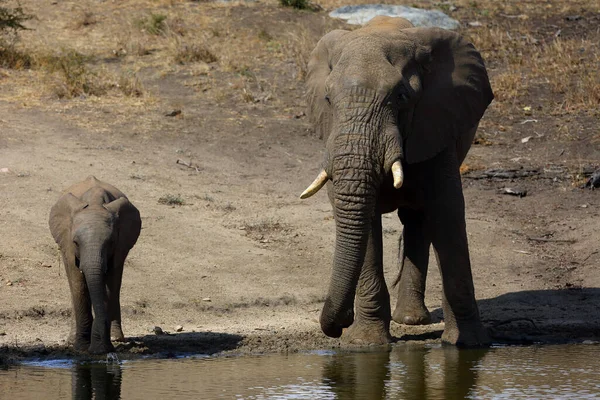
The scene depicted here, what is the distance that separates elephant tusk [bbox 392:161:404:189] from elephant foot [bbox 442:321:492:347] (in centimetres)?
205

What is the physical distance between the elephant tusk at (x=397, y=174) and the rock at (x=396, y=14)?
12336 mm

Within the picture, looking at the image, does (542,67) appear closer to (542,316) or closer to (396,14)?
(396,14)

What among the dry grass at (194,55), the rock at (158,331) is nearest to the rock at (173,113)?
the dry grass at (194,55)

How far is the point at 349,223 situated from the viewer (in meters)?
7.21

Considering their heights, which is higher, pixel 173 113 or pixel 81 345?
pixel 173 113

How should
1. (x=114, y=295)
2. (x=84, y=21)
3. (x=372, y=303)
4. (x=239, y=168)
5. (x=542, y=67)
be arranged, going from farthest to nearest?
(x=84, y=21) → (x=542, y=67) → (x=239, y=168) → (x=372, y=303) → (x=114, y=295)

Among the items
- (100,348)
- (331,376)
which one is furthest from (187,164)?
(331,376)

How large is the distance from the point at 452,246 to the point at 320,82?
154 cm

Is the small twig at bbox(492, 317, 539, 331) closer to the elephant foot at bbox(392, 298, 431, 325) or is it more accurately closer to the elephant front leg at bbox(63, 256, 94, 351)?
the elephant foot at bbox(392, 298, 431, 325)

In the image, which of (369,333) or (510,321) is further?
(510,321)

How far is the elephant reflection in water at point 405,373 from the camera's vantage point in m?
7.37

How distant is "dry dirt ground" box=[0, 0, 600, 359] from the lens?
10.0 metres

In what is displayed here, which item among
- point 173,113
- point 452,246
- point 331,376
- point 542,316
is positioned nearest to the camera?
point 331,376

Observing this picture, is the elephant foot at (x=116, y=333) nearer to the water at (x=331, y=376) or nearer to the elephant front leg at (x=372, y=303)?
the water at (x=331, y=376)
